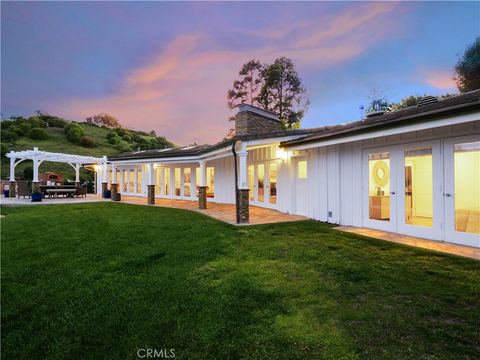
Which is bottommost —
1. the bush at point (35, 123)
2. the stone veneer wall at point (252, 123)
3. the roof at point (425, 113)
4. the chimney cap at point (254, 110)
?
the roof at point (425, 113)

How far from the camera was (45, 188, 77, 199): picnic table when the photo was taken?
1869 cm

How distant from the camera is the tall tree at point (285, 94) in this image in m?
29.5

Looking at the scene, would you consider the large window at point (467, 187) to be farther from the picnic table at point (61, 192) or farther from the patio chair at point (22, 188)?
the patio chair at point (22, 188)

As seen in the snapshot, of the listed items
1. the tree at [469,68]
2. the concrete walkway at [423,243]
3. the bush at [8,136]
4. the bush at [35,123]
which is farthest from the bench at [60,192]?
the tree at [469,68]

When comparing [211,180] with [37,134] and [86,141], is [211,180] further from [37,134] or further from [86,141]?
[37,134]

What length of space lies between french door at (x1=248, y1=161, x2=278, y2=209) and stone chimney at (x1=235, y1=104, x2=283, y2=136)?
1.93m

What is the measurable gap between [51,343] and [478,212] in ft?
24.7

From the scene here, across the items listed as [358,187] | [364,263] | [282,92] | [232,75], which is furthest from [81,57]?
[364,263]

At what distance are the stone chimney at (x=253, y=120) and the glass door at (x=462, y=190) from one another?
344 inches

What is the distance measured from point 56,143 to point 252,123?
35690 millimetres

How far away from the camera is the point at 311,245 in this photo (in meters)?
6.11

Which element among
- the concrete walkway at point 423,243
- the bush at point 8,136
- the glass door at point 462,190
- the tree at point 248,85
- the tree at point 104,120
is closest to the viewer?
the concrete walkway at point 423,243

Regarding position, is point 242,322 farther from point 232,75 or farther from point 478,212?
point 232,75

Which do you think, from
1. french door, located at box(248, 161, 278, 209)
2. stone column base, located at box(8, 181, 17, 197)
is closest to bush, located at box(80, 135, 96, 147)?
stone column base, located at box(8, 181, 17, 197)
